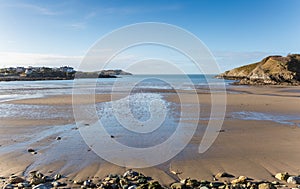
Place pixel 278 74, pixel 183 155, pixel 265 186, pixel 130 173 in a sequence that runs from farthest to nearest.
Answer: pixel 278 74 → pixel 183 155 → pixel 130 173 → pixel 265 186

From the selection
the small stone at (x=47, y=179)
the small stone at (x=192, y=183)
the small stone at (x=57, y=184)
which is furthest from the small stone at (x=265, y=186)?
the small stone at (x=47, y=179)

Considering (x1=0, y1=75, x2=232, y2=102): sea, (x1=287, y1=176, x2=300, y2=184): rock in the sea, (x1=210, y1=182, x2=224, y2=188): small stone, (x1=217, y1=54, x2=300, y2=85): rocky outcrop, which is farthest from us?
(x1=217, y1=54, x2=300, y2=85): rocky outcrop

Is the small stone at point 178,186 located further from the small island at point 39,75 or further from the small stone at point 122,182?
the small island at point 39,75

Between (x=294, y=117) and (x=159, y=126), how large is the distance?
7.99m

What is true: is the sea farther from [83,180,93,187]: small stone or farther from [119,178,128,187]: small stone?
[119,178,128,187]: small stone

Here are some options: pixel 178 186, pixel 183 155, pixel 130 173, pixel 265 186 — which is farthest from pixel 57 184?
pixel 265 186

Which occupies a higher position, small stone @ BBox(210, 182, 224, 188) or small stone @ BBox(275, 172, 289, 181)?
small stone @ BBox(275, 172, 289, 181)

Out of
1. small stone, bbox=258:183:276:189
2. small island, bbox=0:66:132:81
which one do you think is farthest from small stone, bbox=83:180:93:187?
small island, bbox=0:66:132:81

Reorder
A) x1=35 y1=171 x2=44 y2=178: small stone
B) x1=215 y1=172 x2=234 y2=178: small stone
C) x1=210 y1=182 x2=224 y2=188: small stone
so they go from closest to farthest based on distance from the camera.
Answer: x1=210 y1=182 x2=224 y2=188: small stone, x1=35 y1=171 x2=44 y2=178: small stone, x1=215 y1=172 x2=234 y2=178: small stone

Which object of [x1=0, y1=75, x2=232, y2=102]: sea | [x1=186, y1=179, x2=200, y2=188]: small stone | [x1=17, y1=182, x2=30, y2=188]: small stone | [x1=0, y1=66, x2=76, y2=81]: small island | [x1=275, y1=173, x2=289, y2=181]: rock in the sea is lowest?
[x1=17, y1=182, x2=30, y2=188]: small stone

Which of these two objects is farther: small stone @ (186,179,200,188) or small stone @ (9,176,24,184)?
small stone @ (9,176,24,184)

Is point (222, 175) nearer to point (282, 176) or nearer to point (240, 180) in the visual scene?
point (240, 180)

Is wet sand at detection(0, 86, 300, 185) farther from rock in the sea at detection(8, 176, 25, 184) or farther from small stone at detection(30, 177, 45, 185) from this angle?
small stone at detection(30, 177, 45, 185)

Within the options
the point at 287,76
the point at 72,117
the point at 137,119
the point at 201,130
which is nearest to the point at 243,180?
the point at 201,130
